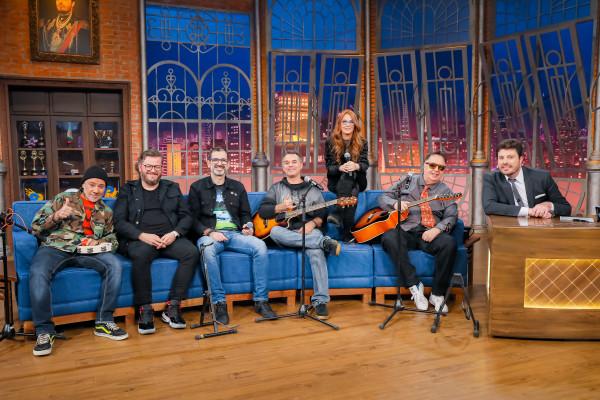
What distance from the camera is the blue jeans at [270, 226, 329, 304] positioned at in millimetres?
3969

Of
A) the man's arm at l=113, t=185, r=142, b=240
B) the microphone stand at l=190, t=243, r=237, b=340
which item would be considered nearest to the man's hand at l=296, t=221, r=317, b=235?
the microphone stand at l=190, t=243, r=237, b=340

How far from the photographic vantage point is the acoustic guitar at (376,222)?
4.06m

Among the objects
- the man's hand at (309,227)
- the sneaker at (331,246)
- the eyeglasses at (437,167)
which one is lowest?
the sneaker at (331,246)

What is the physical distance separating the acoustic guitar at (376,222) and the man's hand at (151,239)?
1.56m

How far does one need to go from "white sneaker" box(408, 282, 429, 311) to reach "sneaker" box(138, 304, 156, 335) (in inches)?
74.2

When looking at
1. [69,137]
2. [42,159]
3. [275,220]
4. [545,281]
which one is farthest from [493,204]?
[42,159]

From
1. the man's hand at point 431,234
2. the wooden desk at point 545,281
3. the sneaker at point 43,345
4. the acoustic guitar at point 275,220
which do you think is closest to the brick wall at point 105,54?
the acoustic guitar at point 275,220

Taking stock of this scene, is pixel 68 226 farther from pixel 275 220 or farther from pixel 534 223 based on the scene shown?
pixel 534 223

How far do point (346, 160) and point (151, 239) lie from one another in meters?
1.69

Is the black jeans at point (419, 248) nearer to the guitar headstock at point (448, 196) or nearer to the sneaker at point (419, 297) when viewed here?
the sneaker at point (419, 297)

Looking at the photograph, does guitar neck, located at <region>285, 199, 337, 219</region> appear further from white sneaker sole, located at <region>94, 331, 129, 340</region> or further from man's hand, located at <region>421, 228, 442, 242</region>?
white sneaker sole, located at <region>94, 331, 129, 340</region>

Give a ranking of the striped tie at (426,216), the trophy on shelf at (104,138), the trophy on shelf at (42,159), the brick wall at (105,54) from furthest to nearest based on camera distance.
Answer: the trophy on shelf at (104,138)
the trophy on shelf at (42,159)
the brick wall at (105,54)
the striped tie at (426,216)

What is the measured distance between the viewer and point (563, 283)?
332 cm

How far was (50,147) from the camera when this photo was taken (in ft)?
21.9
